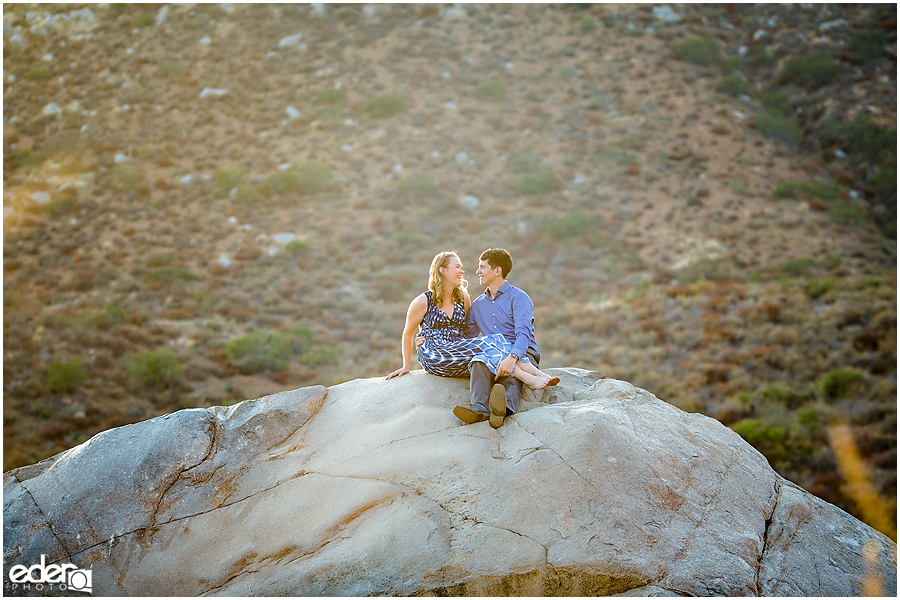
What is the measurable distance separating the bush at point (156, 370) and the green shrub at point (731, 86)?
30230 mm

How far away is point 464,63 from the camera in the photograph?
34.1 meters

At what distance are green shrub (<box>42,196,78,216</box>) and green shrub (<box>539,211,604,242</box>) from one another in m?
19.8

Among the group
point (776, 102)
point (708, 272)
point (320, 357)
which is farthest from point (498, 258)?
point (776, 102)

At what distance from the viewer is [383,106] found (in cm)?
3111

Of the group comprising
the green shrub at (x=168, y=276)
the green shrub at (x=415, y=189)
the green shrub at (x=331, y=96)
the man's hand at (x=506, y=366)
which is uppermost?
the green shrub at (x=331, y=96)

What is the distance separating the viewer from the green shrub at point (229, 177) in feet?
87.7

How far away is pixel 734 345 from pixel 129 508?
16144 millimetres

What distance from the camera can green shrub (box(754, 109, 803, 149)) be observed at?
29.8 metres

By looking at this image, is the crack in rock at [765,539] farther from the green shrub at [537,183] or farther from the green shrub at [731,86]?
the green shrub at [731,86]

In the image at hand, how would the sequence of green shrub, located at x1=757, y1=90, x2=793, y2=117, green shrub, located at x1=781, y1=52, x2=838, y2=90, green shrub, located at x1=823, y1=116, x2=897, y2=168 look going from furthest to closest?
green shrub, located at x1=781, y1=52, x2=838, y2=90 < green shrub, located at x1=757, y1=90, x2=793, y2=117 < green shrub, located at x1=823, y1=116, x2=897, y2=168

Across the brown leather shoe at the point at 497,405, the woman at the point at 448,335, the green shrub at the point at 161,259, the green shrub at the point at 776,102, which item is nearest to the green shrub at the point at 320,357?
the green shrub at the point at 161,259

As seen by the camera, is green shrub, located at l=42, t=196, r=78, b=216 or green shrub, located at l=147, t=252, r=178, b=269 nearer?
green shrub, located at l=147, t=252, r=178, b=269

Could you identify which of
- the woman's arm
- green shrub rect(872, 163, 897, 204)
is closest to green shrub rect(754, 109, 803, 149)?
green shrub rect(872, 163, 897, 204)

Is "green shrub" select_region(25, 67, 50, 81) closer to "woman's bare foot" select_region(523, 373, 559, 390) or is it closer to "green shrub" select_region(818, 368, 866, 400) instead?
"woman's bare foot" select_region(523, 373, 559, 390)
